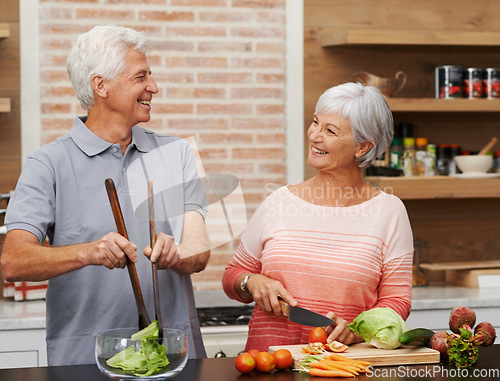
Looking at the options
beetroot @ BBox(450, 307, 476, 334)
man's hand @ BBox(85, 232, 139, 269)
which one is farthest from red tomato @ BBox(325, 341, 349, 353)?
man's hand @ BBox(85, 232, 139, 269)

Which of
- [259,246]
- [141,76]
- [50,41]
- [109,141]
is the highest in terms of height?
[50,41]

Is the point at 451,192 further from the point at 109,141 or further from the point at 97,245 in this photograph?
→ the point at 97,245

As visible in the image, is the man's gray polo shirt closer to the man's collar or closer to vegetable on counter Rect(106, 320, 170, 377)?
the man's collar

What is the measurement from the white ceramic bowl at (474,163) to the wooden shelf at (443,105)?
204mm

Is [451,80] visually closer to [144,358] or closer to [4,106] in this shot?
[4,106]

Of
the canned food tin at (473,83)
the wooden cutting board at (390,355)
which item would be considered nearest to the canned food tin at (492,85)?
the canned food tin at (473,83)

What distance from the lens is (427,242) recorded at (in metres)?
3.26

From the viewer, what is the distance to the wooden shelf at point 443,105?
121 inches

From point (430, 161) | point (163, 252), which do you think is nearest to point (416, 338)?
point (163, 252)

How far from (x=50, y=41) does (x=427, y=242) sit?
6.07ft

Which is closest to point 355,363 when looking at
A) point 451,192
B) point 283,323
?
point 283,323

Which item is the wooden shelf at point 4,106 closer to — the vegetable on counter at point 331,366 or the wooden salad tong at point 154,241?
the wooden salad tong at point 154,241

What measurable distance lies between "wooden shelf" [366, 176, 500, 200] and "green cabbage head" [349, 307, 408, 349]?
4.73 feet

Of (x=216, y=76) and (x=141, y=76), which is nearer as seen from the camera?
(x=141, y=76)
